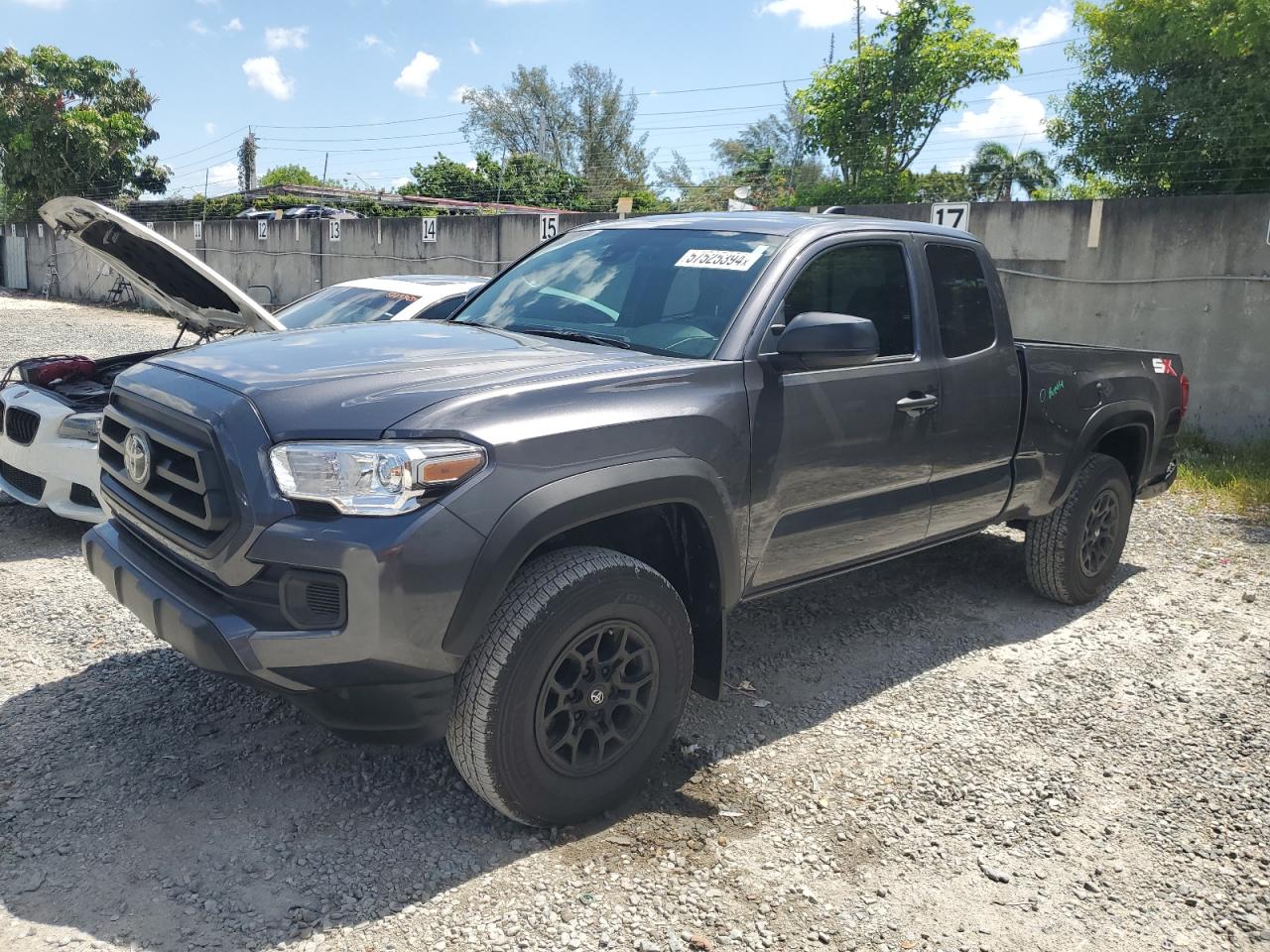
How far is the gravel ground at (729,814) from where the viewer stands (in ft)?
9.25

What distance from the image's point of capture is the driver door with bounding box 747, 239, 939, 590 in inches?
142

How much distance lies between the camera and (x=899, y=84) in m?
19.4

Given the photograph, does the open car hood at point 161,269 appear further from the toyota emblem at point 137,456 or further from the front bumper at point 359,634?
the front bumper at point 359,634

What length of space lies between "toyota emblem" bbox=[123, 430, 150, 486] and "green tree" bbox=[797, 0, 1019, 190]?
17327 mm

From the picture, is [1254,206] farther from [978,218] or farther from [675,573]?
[675,573]

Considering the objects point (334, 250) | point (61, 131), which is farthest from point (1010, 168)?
point (61, 131)

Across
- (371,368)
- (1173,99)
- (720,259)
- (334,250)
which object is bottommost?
(371,368)

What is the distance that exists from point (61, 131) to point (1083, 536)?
126ft

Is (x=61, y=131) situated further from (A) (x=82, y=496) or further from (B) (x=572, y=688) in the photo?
(B) (x=572, y=688)

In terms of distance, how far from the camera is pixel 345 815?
10.7 ft

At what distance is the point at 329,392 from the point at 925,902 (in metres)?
2.23

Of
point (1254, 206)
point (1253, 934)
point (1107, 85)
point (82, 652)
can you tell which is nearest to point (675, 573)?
point (1253, 934)

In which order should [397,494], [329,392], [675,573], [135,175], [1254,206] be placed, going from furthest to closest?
1. [135,175]
2. [1254,206]
3. [675,573]
4. [329,392]
5. [397,494]

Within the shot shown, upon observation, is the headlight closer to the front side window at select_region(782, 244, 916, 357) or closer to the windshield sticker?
the windshield sticker
